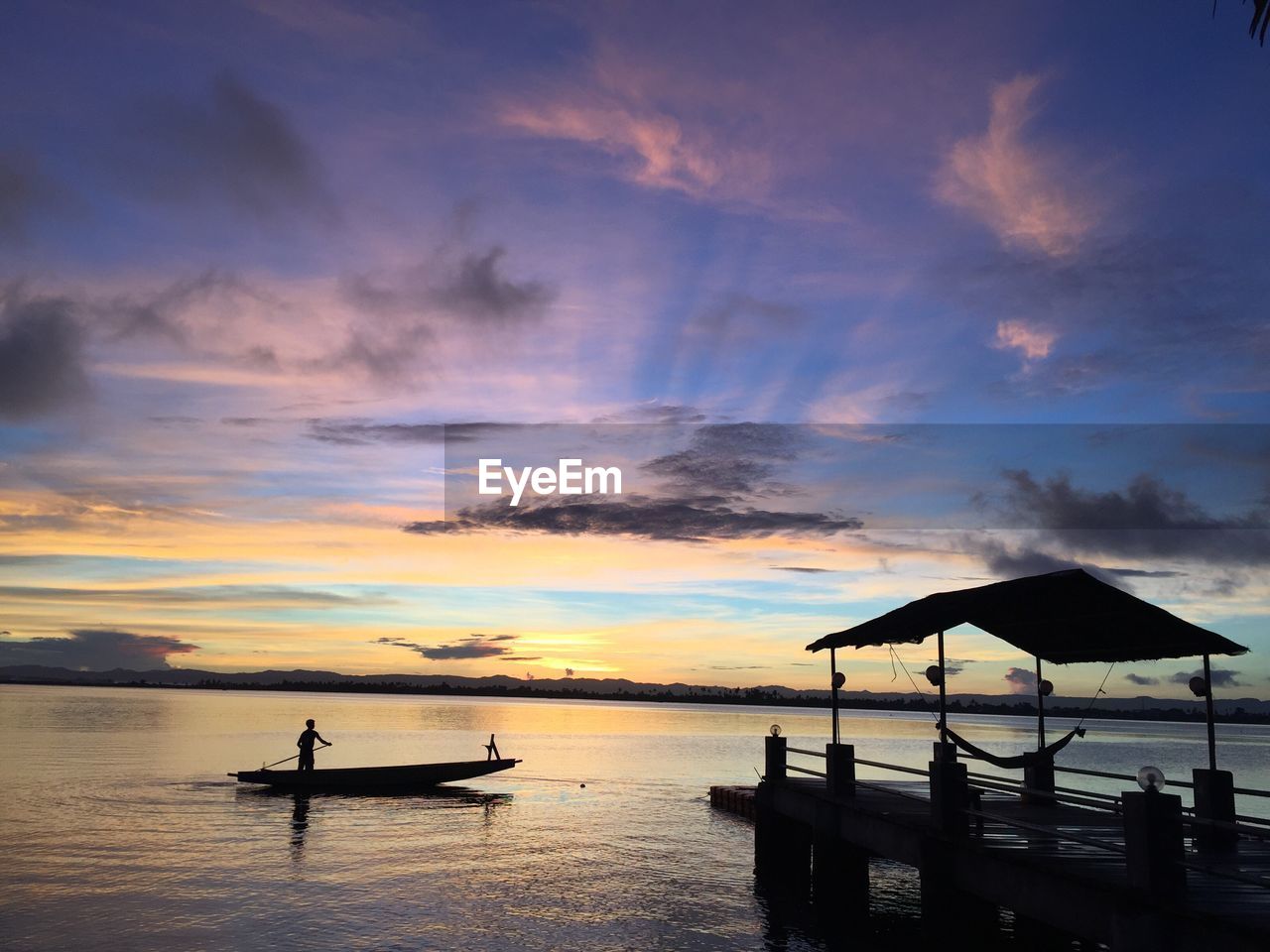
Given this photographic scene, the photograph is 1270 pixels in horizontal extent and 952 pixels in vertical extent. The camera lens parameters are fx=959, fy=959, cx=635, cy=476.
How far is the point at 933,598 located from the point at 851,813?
4.96 metres

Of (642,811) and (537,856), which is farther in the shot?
(642,811)

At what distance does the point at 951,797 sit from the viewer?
52.0ft

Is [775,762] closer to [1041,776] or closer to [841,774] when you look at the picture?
[841,774]

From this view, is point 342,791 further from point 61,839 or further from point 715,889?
point 715,889

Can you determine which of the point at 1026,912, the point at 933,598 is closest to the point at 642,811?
the point at 933,598

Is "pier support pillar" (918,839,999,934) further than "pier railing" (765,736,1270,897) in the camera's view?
Yes

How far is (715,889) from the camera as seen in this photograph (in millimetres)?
25250

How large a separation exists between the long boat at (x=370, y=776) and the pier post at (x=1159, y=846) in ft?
121

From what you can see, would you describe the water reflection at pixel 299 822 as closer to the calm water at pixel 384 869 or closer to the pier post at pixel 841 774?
the calm water at pixel 384 869

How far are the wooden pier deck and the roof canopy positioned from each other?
125 inches

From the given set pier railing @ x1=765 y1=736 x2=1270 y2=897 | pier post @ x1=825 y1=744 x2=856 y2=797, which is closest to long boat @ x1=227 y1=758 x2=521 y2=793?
pier railing @ x1=765 y1=736 x2=1270 y2=897

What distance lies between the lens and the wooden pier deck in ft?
35.2

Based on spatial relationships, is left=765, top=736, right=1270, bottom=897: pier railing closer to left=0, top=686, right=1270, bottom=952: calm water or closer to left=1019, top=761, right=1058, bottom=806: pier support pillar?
left=1019, top=761, right=1058, bottom=806: pier support pillar

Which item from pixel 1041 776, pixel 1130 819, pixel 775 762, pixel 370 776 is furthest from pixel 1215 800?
pixel 370 776
